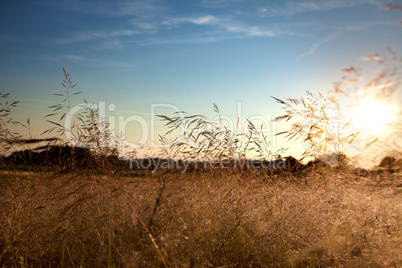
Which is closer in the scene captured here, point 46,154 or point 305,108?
point 305,108

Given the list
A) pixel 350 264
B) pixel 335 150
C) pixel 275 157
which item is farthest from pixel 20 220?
pixel 335 150

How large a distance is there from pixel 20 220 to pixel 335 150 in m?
2.77

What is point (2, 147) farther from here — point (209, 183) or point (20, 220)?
point (209, 183)

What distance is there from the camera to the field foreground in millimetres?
1948

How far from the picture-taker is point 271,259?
2029 millimetres

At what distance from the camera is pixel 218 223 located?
91.7 inches

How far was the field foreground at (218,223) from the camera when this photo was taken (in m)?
1.95

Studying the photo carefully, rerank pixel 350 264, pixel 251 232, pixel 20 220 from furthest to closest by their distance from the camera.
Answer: pixel 251 232, pixel 20 220, pixel 350 264

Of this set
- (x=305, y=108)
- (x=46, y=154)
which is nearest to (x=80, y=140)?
(x=46, y=154)

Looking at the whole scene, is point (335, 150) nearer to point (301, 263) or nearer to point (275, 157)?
point (275, 157)

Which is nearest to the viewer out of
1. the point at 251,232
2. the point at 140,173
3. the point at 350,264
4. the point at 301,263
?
the point at 350,264

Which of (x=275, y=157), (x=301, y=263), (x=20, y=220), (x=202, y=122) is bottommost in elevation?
(x=301, y=263)

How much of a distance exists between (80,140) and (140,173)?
3.21 ft

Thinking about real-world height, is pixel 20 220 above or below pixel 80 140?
below
